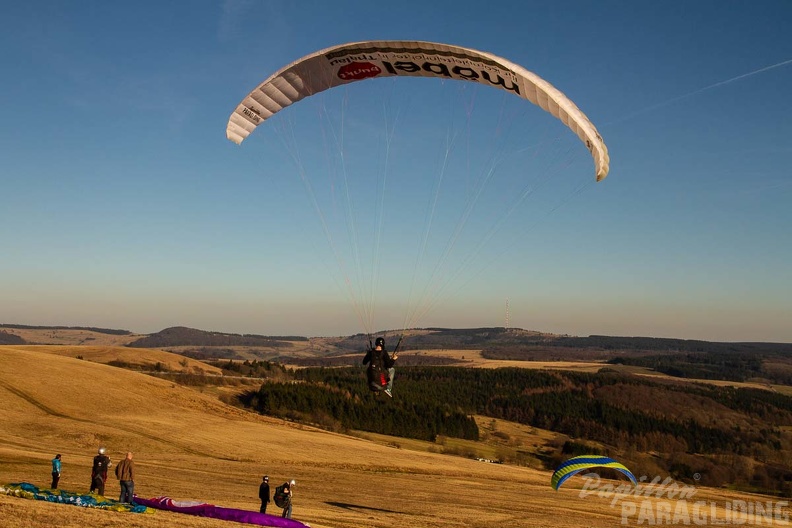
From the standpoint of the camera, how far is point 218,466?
3206 cm

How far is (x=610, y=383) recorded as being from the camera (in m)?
160

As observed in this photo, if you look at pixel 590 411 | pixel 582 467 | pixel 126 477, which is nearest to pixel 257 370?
pixel 590 411

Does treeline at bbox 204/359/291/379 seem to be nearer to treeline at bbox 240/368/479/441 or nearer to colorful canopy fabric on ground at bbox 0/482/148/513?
Result: treeline at bbox 240/368/479/441

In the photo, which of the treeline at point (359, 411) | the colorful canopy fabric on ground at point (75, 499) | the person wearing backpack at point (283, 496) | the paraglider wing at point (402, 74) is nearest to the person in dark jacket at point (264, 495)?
the person wearing backpack at point (283, 496)

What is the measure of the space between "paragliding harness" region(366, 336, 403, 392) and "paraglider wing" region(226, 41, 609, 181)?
323 inches

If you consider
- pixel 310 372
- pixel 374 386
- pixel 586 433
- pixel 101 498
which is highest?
pixel 374 386

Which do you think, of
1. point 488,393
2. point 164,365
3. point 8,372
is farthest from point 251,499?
point 488,393

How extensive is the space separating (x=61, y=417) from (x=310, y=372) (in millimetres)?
73388

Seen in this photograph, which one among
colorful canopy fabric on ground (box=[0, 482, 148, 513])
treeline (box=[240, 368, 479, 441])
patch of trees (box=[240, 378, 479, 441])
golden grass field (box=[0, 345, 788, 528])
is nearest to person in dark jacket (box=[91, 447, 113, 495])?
colorful canopy fabric on ground (box=[0, 482, 148, 513])

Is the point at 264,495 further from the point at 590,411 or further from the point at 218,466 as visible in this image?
the point at 590,411

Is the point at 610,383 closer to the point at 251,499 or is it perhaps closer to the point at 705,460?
the point at 705,460

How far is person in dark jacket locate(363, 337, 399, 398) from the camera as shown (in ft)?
54.0

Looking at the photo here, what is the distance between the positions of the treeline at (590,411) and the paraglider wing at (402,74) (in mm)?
54702

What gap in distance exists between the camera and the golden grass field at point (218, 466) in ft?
64.6
